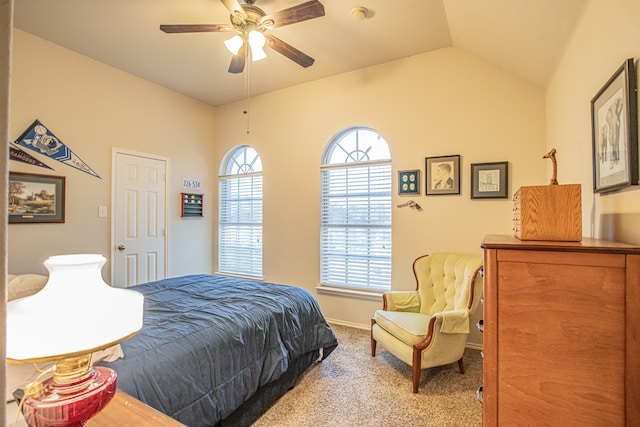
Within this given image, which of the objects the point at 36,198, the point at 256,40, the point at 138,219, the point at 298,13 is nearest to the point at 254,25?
the point at 256,40

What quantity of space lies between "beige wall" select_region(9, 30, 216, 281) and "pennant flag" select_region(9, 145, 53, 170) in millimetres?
42

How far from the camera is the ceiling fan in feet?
6.51

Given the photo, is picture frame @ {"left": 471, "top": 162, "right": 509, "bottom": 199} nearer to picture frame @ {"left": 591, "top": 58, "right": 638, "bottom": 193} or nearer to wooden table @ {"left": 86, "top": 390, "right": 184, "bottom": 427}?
picture frame @ {"left": 591, "top": 58, "right": 638, "bottom": 193}

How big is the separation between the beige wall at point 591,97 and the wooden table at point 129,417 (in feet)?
5.80

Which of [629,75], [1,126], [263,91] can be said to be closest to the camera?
[1,126]

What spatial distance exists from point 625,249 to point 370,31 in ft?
8.81

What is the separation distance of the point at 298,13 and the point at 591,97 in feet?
5.94

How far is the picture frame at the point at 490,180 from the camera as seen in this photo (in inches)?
112

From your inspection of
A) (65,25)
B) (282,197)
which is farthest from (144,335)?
(65,25)

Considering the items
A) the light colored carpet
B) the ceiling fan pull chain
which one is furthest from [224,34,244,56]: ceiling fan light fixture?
the light colored carpet

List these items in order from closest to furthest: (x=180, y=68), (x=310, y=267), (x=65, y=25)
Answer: (x=65, y=25), (x=180, y=68), (x=310, y=267)

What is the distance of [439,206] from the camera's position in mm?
3145

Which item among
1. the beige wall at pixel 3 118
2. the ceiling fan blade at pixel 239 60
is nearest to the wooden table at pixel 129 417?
the beige wall at pixel 3 118

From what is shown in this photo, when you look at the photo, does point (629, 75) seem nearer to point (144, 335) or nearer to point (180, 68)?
point (144, 335)
